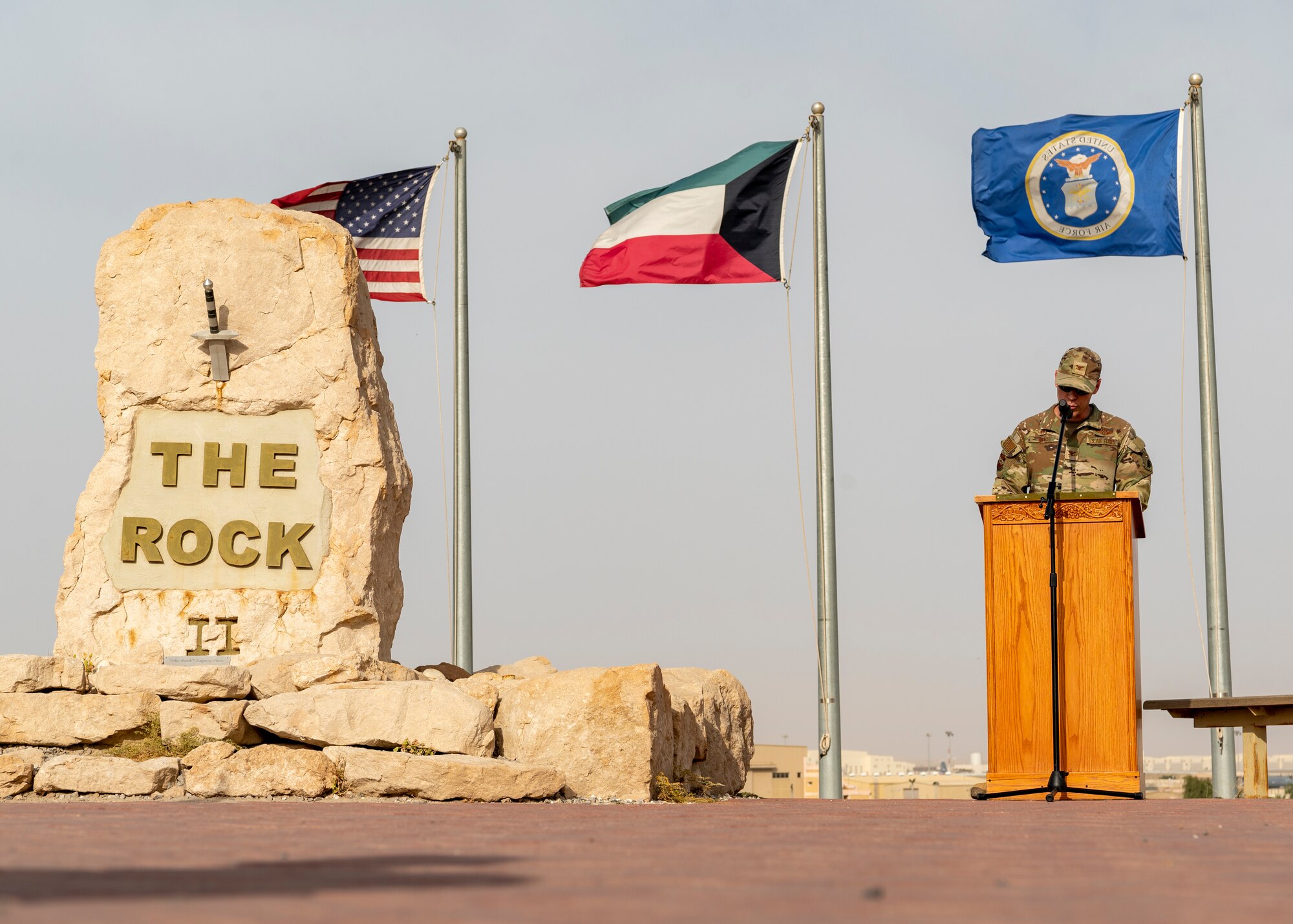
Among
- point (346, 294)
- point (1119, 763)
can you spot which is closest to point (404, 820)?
point (1119, 763)

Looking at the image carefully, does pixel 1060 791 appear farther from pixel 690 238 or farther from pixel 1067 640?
pixel 690 238

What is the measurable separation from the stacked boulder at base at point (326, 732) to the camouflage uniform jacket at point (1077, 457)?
251 cm

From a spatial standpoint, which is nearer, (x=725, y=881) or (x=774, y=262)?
(x=725, y=881)

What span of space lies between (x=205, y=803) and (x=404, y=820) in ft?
9.75

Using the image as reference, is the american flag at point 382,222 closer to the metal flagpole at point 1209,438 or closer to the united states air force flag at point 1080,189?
the united states air force flag at point 1080,189

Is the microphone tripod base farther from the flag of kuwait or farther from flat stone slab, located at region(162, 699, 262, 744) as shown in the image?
the flag of kuwait

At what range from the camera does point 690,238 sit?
1522cm

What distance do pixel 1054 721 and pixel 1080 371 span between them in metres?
2.05

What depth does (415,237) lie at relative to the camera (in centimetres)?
1684

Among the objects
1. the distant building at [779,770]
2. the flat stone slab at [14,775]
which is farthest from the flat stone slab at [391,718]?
the distant building at [779,770]

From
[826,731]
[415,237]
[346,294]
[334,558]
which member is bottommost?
[826,731]

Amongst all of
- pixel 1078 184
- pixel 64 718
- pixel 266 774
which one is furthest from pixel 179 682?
pixel 1078 184

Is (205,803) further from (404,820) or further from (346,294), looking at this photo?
(346,294)

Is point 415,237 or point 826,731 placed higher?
point 415,237
